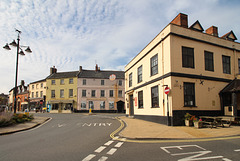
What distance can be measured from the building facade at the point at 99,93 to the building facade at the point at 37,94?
13.3m

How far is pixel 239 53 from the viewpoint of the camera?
56.2 feet

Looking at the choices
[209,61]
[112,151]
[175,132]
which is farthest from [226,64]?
[112,151]

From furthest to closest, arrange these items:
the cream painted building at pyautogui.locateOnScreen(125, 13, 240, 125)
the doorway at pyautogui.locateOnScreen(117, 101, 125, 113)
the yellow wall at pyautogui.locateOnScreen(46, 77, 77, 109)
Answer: the yellow wall at pyautogui.locateOnScreen(46, 77, 77, 109) → the doorway at pyautogui.locateOnScreen(117, 101, 125, 113) → the cream painted building at pyautogui.locateOnScreen(125, 13, 240, 125)

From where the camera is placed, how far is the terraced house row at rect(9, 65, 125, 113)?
142 feet

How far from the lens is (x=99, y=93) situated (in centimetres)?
4425

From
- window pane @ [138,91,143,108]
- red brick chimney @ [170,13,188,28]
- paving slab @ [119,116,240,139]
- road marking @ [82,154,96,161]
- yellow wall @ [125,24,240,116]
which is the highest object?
red brick chimney @ [170,13,188,28]

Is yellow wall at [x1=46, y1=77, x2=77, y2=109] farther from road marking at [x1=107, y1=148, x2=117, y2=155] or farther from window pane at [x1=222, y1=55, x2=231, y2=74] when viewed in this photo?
road marking at [x1=107, y1=148, x2=117, y2=155]

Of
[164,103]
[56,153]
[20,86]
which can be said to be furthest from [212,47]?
[20,86]

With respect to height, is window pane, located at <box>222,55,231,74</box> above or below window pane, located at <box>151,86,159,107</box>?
above

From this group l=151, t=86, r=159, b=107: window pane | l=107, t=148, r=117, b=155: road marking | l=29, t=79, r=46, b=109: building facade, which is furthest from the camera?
l=29, t=79, r=46, b=109: building facade

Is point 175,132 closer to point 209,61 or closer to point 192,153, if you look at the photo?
point 192,153

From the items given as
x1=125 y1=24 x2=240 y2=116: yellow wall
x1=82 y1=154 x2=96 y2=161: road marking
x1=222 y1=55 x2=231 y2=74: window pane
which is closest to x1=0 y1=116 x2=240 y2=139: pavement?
x1=125 y1=24 x2=240 y2=116: yellow wall

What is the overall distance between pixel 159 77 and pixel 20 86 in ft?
211

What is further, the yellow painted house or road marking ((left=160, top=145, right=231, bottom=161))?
the yellow painted house
